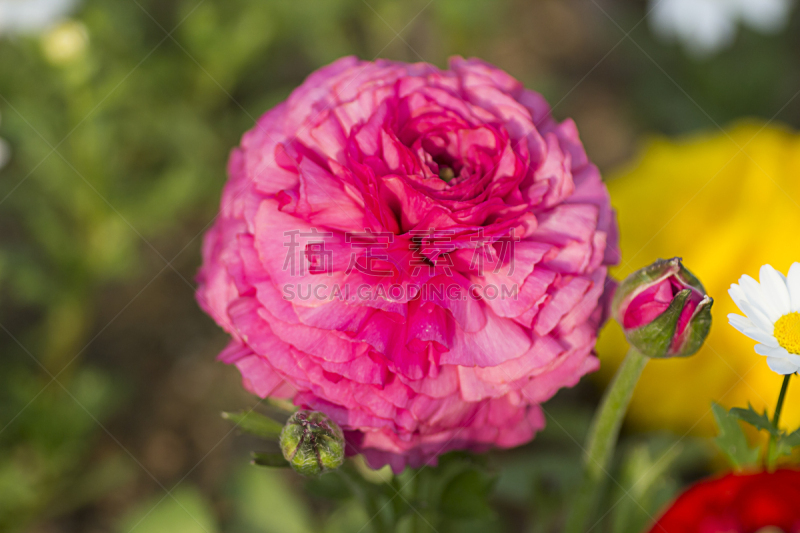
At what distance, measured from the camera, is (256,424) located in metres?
0.75

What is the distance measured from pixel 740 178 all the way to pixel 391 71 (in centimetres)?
85

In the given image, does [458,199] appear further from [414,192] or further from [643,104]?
[643,104]

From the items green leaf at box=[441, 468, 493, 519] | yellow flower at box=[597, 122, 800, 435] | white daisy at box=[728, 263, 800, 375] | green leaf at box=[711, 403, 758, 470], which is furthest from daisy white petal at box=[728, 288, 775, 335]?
yellow flower at box=[597, 122, 800, 435]

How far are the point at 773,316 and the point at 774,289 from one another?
32mm

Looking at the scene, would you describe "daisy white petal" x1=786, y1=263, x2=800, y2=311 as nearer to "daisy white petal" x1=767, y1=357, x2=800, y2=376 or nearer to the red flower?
"daisy white petal" x1=767, y1=357, x2=800, y2=376

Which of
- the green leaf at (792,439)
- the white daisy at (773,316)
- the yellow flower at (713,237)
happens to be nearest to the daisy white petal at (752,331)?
the white daisy at (773,316)

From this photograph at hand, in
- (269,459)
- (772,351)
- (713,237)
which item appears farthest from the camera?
(713,237)

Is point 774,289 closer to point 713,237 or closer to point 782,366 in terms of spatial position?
point 782,366

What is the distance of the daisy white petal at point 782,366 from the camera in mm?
591

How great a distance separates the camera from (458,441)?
2.34ft

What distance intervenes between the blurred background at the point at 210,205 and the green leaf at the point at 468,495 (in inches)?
7.5

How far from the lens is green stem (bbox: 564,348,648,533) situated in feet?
2.43

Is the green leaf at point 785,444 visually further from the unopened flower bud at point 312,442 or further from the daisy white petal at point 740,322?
the unopened flower bud at point 312,442

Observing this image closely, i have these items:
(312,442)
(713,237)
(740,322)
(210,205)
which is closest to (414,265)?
(312,442)
